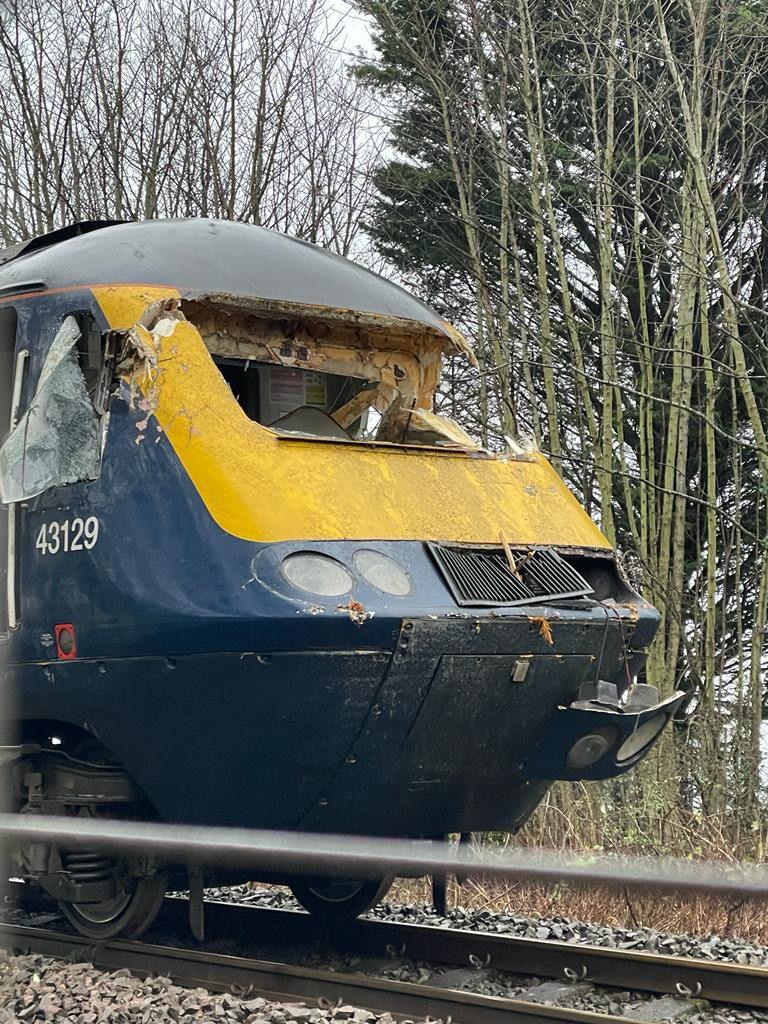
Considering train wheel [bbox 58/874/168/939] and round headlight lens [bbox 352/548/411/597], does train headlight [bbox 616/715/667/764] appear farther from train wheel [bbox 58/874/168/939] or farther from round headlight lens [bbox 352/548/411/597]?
train wheel [bbox 58/874/168/939]

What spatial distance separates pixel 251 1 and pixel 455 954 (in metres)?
12.8

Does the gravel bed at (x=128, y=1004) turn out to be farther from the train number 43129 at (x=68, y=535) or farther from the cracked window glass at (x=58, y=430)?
the cracked window glass at (x=58, y=430)

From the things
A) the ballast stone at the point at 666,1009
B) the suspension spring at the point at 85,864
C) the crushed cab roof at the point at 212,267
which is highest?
the crushed cab roof at the point at 212,267

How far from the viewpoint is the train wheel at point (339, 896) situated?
667cm

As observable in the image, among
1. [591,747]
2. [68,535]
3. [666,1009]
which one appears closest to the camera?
[666,1009]

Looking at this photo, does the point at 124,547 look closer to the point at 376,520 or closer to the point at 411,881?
the point at 376,520

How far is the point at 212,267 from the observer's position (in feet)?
20.0

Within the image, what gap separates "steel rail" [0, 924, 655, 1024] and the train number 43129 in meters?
1.83

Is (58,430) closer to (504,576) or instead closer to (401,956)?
(504,576)

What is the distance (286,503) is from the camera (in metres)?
5.41

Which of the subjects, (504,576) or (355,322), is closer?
(504,576)

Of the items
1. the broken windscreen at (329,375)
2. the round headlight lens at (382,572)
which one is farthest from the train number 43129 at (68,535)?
the round headlight lens at (382,572)

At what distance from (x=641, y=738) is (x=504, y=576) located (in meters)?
1.08

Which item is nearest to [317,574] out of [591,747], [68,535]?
[68,535]
